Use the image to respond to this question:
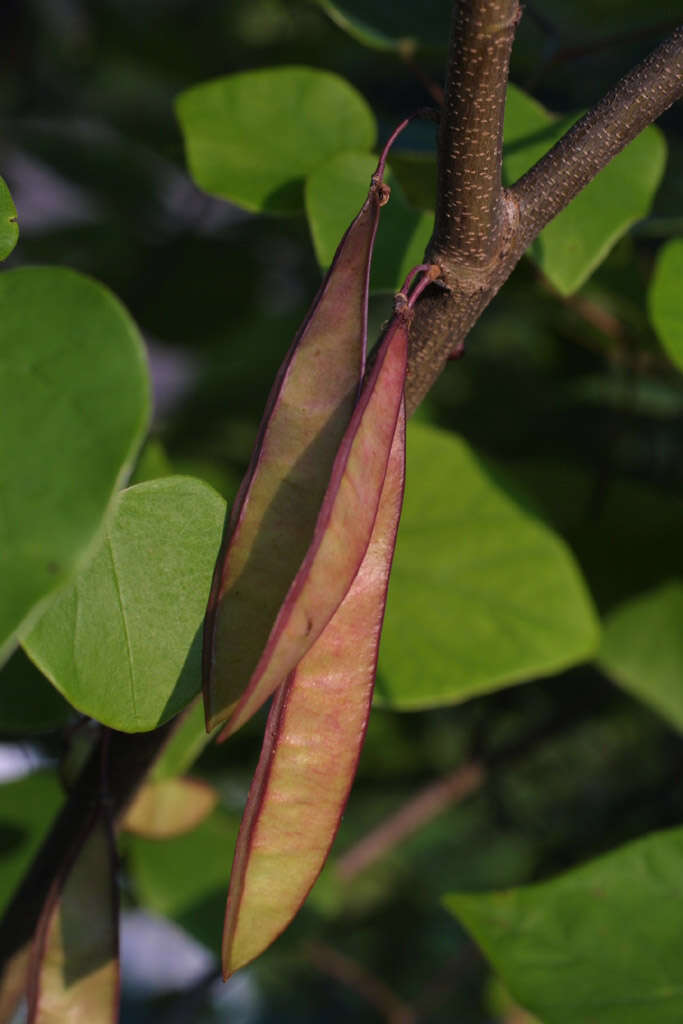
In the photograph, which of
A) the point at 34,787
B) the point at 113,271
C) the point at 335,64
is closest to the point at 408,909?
the point at 34,787

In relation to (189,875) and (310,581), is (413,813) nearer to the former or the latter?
(189,875)

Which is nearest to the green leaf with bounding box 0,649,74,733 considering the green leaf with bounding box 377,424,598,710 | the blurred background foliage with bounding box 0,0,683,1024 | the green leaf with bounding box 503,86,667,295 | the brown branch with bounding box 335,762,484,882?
the blurred background foliage with bounding box 0,0,683,1024

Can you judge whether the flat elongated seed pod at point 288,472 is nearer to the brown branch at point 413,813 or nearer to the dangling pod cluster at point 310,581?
the dangling pod cluster at point 310,581

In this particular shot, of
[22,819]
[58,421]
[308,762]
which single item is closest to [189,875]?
[22,819]

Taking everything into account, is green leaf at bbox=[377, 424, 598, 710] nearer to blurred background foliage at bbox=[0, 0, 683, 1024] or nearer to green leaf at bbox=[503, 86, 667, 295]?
blurred background foliage at bbox=[0, 0, 683, 1024]

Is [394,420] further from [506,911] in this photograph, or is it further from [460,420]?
[460,420]
